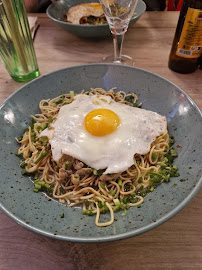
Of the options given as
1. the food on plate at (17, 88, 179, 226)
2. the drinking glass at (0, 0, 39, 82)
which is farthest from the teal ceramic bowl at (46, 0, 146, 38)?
the food on plate at (17, 88, 179, 226)

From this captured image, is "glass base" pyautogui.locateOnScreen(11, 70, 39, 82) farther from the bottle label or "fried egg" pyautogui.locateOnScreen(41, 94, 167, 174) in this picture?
the bottle label

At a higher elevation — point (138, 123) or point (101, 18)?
point (101, 18)

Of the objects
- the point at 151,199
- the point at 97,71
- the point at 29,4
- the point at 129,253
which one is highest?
the point at 29,4

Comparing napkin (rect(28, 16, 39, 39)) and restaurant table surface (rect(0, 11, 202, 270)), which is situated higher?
napkin (rect(28, 16, 39, 39))

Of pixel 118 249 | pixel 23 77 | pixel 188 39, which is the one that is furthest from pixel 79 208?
pixel 188 39

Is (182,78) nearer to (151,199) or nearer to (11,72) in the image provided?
(151,199)

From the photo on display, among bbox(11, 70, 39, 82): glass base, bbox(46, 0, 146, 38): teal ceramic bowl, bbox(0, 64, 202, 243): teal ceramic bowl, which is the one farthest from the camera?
bbox(46, 0, 146, 38): teal ceramic bowl

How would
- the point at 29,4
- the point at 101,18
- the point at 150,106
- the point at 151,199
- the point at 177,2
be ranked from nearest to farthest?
the point at 151,199, the point at 150,106, the point at 101,18, the point at 29,4, the point at 177,2

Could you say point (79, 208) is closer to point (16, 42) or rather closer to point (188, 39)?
point (16, 42)

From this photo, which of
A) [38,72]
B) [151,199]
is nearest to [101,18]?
[38,72]
